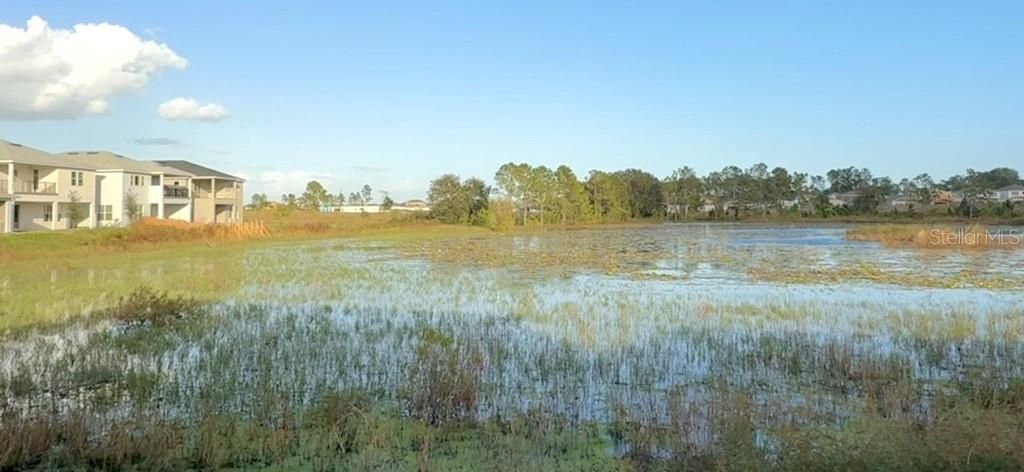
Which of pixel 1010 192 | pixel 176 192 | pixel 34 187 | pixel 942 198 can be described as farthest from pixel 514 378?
pixel 1010 192

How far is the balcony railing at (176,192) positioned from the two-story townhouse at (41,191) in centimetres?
735

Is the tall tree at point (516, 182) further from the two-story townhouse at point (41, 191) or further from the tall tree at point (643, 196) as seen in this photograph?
the two-story townhouse at point (41, 191)

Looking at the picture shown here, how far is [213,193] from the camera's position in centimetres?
5719

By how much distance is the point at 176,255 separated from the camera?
28.3 m

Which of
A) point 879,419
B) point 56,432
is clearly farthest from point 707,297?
point 56,432

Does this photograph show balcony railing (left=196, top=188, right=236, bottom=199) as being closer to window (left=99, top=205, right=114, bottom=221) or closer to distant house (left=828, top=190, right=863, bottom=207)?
window (left=99, top=205, right=114, bottom=221)

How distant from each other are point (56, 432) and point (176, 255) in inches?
979

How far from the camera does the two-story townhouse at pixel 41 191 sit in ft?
122

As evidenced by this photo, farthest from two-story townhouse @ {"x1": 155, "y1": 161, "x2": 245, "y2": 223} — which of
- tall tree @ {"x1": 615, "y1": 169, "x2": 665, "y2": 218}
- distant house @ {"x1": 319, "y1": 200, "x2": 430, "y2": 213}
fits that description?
tall tree @ {"x1": 615, "y1": 169, "x2": 665, "y2": 218}

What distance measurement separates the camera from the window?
45844mm

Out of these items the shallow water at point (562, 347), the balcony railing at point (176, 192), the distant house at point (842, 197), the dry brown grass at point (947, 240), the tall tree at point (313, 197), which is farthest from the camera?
the distant house at point (842, 197)

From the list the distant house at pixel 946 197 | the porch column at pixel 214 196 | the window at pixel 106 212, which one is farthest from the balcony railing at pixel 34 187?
the distant house at pixel 946 197

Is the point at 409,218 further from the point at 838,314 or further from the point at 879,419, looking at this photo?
the point at 879,419

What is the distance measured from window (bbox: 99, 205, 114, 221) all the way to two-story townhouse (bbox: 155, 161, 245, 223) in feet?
26.8
